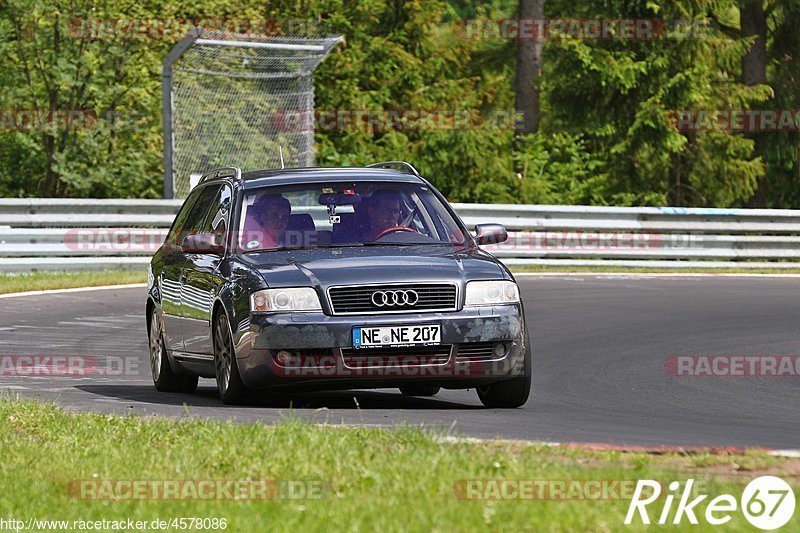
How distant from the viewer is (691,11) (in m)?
35.2

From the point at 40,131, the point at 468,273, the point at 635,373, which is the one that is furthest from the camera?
the point at 40,131

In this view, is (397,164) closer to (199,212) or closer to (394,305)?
(199,212)

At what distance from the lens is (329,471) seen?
729 centimetres

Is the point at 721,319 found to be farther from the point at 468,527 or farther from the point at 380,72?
the point at 380,72

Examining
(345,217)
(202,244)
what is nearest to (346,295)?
(345,217)

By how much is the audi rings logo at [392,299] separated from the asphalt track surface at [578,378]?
674 mm

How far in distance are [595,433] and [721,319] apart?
9233mm

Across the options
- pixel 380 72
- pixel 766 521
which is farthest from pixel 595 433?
pixel 380 72

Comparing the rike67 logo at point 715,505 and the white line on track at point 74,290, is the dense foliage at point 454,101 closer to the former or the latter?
the white line on track at point 74,290

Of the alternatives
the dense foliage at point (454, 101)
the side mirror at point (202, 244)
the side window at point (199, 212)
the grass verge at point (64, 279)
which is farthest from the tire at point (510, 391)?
the dense foliage at point (454, 101)

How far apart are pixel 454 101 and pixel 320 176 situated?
23416mm

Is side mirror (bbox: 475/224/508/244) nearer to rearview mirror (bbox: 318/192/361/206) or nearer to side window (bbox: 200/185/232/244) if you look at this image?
rearview mirror (bbox: 318/192/361/206)

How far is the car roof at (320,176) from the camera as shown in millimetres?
11805

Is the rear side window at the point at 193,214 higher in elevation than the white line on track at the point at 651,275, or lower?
higher
